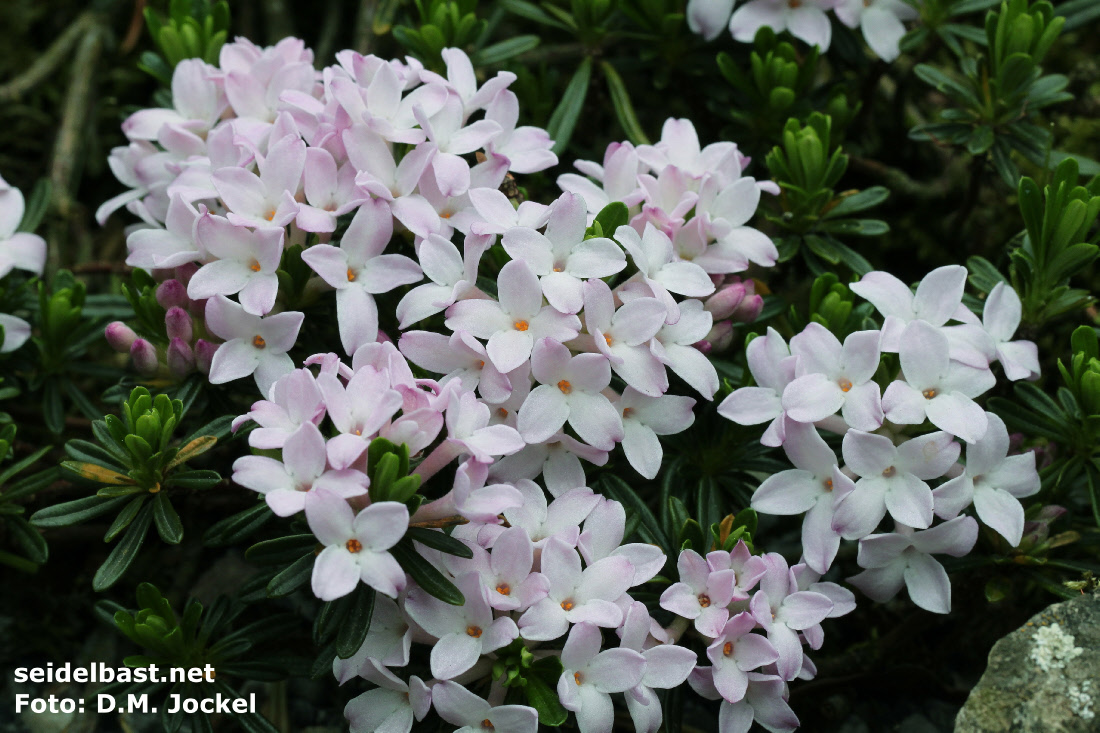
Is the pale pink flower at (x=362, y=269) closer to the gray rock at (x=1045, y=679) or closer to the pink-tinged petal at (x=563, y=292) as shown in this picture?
the pink-tinged petal at (x=563, y=292)

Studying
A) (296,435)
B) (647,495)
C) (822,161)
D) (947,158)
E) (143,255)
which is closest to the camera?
(296,435)

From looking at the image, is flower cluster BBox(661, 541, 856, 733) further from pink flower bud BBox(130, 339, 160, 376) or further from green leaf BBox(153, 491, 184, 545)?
pink flower bud BBox(130, 339, 160, 376)

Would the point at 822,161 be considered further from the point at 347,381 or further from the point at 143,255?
the point at 143,255

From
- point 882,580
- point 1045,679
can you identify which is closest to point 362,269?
point 882,580

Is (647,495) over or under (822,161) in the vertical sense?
under

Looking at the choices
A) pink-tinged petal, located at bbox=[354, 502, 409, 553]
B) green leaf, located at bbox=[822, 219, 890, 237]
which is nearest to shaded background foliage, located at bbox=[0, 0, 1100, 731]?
green leaf, located at bbox=[822, 219, 890, 237]

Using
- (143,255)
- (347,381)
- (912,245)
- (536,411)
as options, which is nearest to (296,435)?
(347,381)

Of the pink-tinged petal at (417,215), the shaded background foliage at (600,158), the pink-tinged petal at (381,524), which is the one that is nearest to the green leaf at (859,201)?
the shaded background foliage at (600,158)

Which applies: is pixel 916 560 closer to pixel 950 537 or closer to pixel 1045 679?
pixel 950 537
